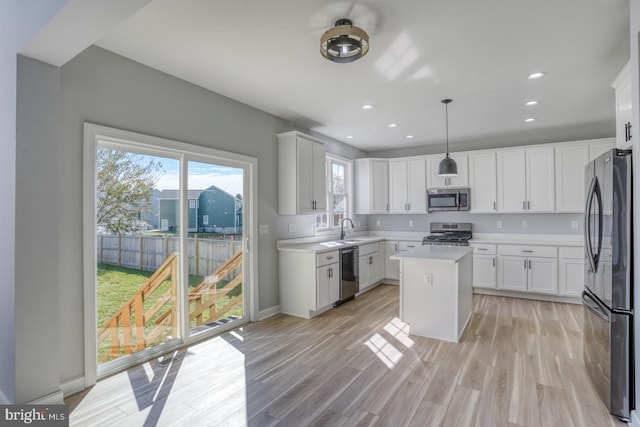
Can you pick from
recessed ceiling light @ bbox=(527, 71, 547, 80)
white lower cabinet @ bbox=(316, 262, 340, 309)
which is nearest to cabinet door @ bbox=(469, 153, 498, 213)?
recessed ceiling light @ bbox=(527, 71, 547, 80)

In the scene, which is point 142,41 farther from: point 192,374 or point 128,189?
point 192,374

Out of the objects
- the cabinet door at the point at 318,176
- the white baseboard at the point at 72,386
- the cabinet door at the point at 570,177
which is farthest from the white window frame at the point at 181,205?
the cabinet door at the point at 570,177

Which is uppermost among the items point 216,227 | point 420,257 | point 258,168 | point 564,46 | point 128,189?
point 564,46

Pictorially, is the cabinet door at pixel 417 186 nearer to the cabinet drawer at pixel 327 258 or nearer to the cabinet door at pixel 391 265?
the cabinet door at pixel 391 265

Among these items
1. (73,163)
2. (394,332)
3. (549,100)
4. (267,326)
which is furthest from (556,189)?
(73,163)

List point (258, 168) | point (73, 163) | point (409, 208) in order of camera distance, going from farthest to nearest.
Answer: point (409, 208) → point (258, 168) → point (73, 163)

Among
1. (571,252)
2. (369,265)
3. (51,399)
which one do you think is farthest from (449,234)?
(51,399)

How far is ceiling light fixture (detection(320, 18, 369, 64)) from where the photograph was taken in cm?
219

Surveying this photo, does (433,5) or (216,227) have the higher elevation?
(433,5)

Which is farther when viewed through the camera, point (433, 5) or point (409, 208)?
point (409, 208)

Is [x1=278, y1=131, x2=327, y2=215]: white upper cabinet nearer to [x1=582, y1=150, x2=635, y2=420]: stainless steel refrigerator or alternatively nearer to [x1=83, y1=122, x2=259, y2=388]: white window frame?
[x1=83, y1=122, x2=259, y2=388]: white window frame

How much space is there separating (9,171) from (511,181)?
608 cm

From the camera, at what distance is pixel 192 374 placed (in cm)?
273

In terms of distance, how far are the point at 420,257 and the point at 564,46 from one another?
2.16 m
